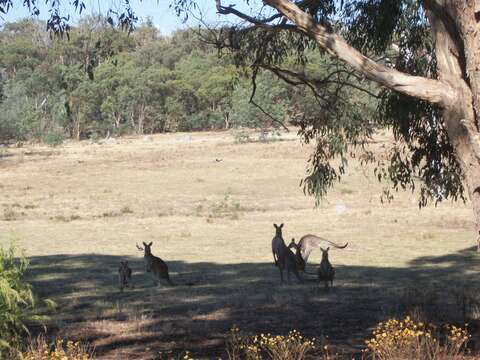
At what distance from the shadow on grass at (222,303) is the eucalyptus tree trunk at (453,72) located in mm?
2706

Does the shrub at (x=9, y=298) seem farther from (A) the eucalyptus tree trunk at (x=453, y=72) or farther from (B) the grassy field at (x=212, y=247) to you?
(A) the eucalyptus tree trunk at (x=453, y=72)

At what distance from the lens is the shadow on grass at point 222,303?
31.8ft

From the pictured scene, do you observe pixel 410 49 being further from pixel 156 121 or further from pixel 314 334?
pixel 156 121

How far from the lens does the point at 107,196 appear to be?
118 ft

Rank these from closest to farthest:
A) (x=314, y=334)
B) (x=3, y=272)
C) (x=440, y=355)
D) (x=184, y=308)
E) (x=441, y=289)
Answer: (x=3, y=272), (x=440, y=355), (x=314, y=334), (x=184, y=308), (x=441, y=289)

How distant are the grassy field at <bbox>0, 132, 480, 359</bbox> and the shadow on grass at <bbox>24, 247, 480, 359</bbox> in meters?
0.03

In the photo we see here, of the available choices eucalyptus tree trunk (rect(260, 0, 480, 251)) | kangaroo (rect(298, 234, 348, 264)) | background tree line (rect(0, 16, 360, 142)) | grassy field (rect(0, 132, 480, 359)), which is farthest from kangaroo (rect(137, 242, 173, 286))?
background tree line (rect(0, 16, 360, 142))

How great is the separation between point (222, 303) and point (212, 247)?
968 centimetres

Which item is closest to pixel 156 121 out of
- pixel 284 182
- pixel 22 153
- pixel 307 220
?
pixel 22 153

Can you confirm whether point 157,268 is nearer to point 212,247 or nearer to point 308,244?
point 308,244

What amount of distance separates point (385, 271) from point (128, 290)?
5664mm

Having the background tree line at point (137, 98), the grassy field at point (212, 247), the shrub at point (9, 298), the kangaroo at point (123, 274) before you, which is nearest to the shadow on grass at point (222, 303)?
the grassy field at point (212, 247)

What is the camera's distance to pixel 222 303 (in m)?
12.0

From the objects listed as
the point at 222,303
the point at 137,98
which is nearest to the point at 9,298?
the point at 222,303
